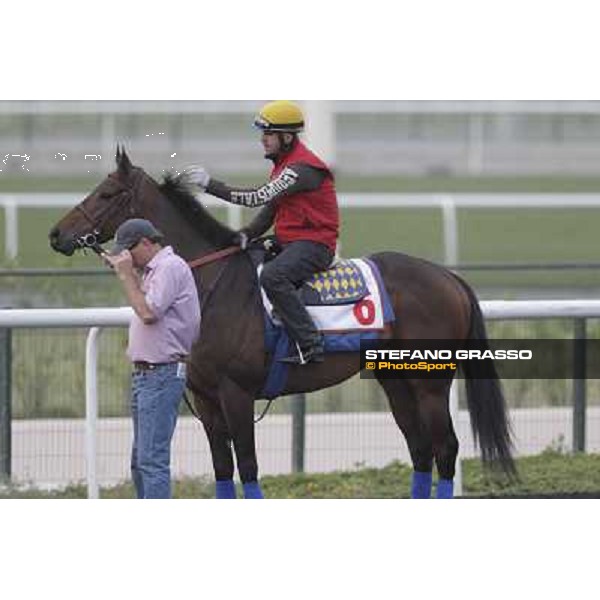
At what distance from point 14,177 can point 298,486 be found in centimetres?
775

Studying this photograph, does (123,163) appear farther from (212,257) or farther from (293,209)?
(293,209)

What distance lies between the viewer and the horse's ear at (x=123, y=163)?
7.73 metres

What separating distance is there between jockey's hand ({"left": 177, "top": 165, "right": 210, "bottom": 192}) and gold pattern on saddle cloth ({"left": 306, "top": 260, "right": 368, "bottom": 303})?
631 millimetres

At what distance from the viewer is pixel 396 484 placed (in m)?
8.81

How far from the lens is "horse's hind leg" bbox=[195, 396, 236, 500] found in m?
7.73

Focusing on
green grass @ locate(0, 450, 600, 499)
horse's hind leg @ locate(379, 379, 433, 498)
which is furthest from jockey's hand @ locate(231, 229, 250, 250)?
green grass @ locate(0, 450, 600, 499)

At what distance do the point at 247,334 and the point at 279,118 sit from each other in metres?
0.96

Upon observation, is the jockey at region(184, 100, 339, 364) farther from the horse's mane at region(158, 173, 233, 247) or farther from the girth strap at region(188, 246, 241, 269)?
the girth strap at region(188, 246, 241, 269)

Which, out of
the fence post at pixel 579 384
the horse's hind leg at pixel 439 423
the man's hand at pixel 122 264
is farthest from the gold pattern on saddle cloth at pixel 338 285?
the fence post at pixel 579 384

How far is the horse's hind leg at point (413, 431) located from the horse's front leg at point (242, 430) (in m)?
0.69

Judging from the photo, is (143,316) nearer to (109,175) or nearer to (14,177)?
(109,175)

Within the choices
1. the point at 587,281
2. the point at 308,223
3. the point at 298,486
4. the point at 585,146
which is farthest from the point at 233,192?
the point at 585,146

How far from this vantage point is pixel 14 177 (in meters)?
15.8

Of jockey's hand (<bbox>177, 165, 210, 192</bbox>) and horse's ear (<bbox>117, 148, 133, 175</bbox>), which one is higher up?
horse's ear (<bbox>117, 148, 133, 175</bbox>)
